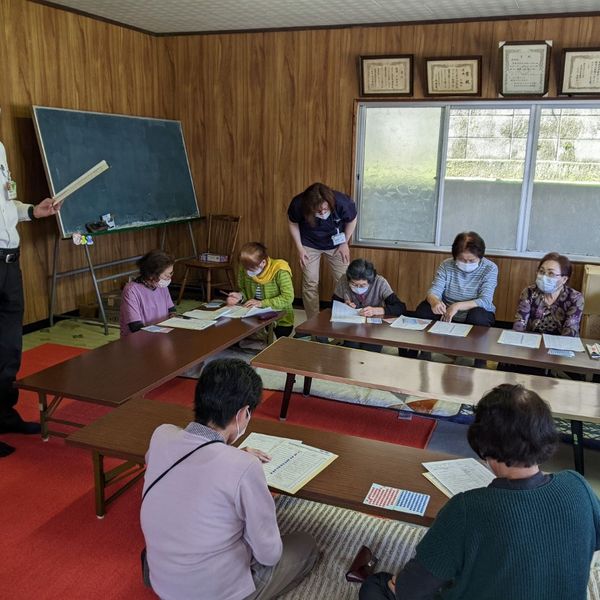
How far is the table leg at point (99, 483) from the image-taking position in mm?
2229

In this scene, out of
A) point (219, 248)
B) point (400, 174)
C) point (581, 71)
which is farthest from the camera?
point (219, 248)

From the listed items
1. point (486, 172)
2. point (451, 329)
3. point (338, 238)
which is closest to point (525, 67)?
point (486, 172)

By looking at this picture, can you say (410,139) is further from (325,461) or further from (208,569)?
(208,569)

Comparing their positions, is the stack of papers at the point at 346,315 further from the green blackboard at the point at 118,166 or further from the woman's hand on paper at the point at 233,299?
the green blackboard at the point at 118,166

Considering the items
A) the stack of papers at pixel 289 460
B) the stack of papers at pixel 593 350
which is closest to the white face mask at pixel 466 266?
the stack of papers at pixel 593 350

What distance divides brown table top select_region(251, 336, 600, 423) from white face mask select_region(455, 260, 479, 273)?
1.16 m

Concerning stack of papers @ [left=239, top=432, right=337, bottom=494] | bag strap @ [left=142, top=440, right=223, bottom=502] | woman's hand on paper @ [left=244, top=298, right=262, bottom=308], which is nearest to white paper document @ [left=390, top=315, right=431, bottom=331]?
woman's hand on paper @ [left=244, top=298, right=262, bottom=308]

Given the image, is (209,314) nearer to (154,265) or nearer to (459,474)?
(154,265)

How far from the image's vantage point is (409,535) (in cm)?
210

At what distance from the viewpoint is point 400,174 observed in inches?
212

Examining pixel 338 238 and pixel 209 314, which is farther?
pixel 338 238

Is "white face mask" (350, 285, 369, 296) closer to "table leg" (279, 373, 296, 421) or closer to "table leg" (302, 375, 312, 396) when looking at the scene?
"table leg" (302, 375, 312, 396)

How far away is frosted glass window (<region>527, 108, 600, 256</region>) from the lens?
4836 millimetres

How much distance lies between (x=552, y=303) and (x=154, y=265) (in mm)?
2354
